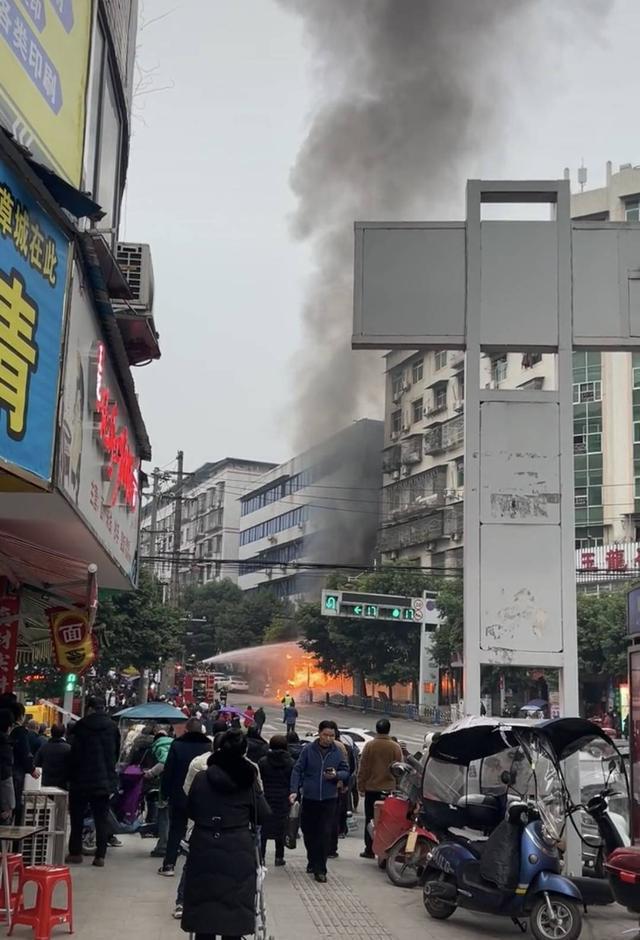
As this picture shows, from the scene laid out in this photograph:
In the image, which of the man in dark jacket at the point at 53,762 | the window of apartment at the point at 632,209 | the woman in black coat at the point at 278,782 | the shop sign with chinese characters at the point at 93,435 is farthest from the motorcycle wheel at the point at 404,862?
the window of apartment at the point at 632,209

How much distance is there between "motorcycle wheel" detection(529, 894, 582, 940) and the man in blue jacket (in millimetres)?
2582

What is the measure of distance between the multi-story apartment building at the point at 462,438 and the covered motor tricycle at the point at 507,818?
31.9m

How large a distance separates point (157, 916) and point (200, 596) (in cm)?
7028

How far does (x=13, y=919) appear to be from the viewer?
249 inches

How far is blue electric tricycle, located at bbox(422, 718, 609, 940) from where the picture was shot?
695 centimetres

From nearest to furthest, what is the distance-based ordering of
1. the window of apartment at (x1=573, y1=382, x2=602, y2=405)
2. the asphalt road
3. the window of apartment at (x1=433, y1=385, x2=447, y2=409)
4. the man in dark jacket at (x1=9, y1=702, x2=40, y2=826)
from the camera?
the man in dark jacket at (x1=9, y1=702, x2=40, y2=826), the asphalt road, the window of apartment at (x1=573, y1=382, x2=602, y2=405), the window of apartment at (x1=433, y1=385, x2=447, y2=409)

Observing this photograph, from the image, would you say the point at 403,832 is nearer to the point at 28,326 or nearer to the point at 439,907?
the point at 439,907

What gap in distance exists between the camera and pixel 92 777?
9070 mm

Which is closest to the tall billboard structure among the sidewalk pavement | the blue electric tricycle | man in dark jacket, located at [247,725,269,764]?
the blue electric tricycle

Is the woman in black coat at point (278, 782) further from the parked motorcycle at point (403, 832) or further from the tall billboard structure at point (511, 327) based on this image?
the tall billboard structure at point (511, 327)

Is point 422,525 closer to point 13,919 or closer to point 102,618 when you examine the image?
point 102,618

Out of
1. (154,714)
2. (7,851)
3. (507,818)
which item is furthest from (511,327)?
(154,714)

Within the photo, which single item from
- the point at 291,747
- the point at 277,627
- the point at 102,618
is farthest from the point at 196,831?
the point at 277,627

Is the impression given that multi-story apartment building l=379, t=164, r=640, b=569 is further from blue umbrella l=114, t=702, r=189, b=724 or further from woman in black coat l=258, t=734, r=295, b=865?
woman in black coat l=258, t=734, r=295, b=865
